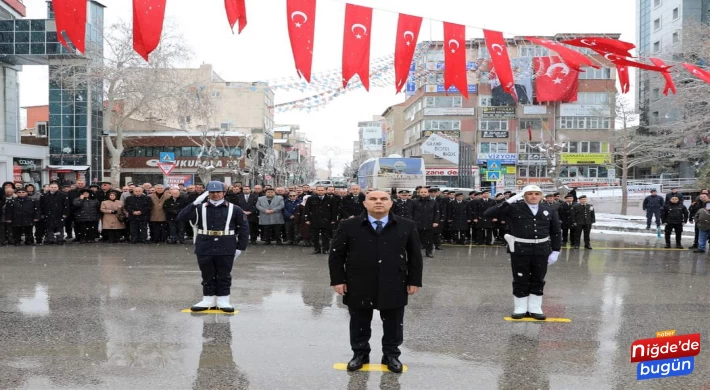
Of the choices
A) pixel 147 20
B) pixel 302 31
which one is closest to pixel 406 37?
pixel 302 31

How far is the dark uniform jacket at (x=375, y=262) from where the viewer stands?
5586mm

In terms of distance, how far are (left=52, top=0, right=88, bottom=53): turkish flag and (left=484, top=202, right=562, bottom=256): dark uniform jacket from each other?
7024 mm

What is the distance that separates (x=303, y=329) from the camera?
730 centimetres

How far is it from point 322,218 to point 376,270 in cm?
1015

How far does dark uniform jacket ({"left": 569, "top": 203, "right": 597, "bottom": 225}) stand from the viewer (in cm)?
1803

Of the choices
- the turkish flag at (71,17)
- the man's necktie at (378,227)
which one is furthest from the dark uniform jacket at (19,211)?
the man's necktie at (378,227)

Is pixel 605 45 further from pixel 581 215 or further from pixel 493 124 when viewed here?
pixel 493 124

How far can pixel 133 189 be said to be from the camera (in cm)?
1736

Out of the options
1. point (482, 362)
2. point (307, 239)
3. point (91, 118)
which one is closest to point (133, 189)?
point (307, 239)

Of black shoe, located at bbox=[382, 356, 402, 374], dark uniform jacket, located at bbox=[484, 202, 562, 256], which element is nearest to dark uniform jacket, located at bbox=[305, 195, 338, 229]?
dark uniform jacket, located at bbox=[484, 202, 562, 256]

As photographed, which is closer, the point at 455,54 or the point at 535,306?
the point at 535,306

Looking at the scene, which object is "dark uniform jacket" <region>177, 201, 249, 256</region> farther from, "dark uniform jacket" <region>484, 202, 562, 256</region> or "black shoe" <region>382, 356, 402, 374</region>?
"dark uniform jacket" <region>484, 202, 562, 256</region>

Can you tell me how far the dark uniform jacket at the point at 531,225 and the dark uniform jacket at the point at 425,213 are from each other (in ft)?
23.3

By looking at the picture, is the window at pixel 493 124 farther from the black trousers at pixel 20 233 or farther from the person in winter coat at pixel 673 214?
the black trousers at pixel 20 233
